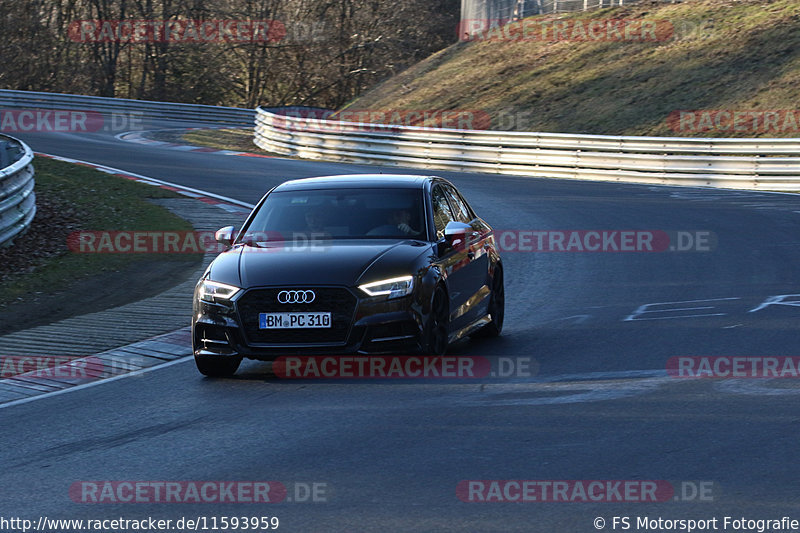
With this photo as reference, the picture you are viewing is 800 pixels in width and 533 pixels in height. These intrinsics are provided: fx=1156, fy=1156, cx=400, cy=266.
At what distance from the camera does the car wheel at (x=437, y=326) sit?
29.0 feet

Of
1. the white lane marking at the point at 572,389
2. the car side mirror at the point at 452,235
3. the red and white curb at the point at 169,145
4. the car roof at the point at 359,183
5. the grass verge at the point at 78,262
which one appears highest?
the car roof at the point at 359,183

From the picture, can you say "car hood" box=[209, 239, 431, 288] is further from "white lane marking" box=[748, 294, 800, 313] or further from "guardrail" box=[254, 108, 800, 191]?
"guardrail" box=[254, 108, 800, 191]

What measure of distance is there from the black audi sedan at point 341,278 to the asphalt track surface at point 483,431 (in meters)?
0.36

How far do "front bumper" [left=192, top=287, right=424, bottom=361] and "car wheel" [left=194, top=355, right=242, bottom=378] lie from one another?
0.25m

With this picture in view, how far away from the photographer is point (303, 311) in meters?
8.55

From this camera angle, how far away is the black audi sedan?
8.56 m

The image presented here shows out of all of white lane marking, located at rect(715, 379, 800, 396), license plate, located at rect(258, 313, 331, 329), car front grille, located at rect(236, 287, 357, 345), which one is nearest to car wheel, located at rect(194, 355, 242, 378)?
car front grille, located at rect(236, 287, 357, 345)

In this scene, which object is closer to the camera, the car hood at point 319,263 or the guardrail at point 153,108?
the car hood at point 319,263

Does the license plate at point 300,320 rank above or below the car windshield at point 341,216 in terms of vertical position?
below

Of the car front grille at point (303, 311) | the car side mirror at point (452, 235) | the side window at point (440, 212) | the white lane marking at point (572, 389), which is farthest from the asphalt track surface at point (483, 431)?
the side window at point (440, 212)

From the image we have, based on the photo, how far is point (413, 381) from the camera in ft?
28.2

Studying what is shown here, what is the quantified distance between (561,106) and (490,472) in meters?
34.2

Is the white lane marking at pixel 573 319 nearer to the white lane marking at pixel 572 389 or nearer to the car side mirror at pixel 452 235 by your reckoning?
the car side mirror at pixel 452 235

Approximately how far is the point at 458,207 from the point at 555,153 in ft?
65.3
